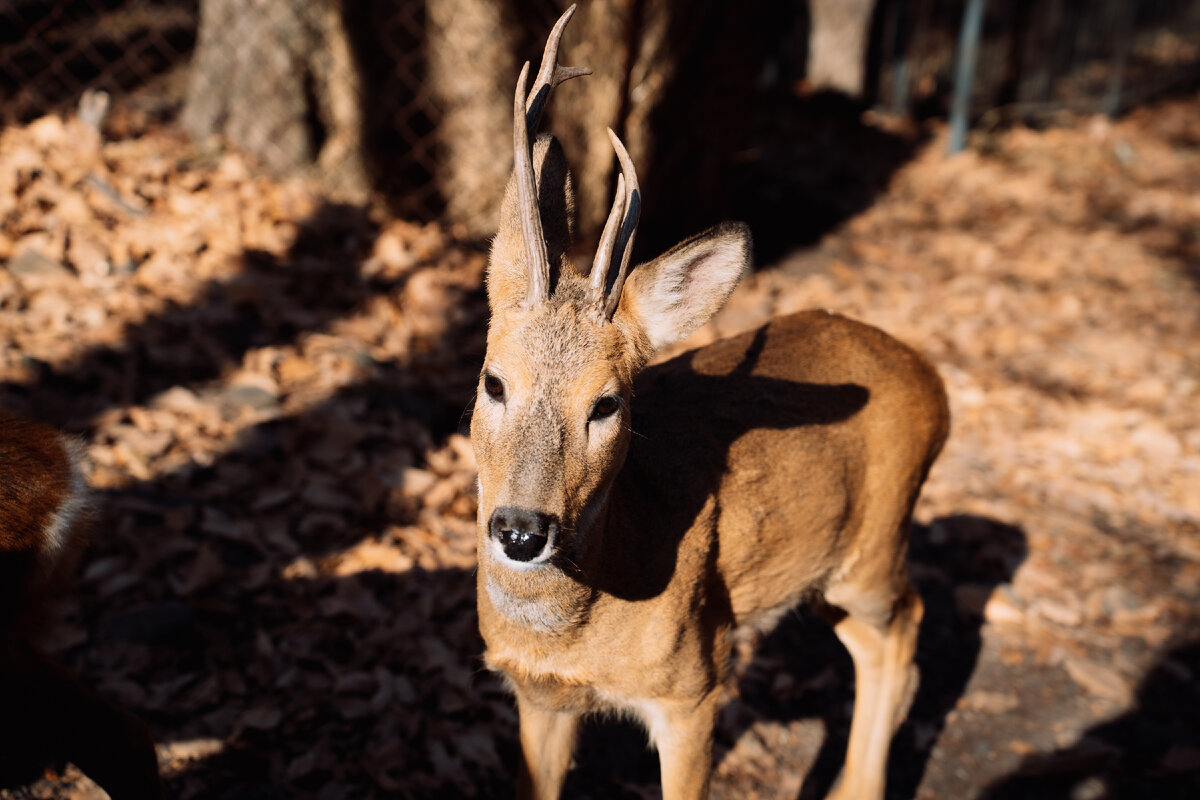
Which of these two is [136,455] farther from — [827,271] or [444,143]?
[827,271]

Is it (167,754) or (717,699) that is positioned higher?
(717,699)

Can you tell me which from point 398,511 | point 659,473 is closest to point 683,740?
point 659,473

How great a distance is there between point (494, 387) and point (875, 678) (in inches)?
86.8

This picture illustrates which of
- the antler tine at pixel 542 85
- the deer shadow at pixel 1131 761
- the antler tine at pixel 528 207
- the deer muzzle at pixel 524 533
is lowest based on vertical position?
the deer shadow at pixel 1131 761

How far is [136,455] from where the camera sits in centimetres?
446

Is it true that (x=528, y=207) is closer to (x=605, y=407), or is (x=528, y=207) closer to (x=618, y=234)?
(x=618, y=234)

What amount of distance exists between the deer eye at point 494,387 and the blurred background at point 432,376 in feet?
3.61

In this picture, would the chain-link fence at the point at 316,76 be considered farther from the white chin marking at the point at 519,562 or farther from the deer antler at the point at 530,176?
the white chin marking at the point at 519,562

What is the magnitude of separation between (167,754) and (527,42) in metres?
4.95

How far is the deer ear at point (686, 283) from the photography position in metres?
2.74

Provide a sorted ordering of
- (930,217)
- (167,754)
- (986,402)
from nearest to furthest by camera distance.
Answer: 1. (167,754)
2. (986,402)
3. (930,217)

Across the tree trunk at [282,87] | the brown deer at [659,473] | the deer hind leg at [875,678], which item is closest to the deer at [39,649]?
the brown deer at [659,473]

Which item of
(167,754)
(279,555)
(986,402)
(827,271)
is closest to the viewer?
(167,754)

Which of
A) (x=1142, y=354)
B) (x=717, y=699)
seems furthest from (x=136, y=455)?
(x=1142, y=354)
